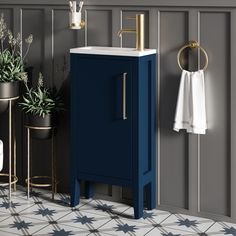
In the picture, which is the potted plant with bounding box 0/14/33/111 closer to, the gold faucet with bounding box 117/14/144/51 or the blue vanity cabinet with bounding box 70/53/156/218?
the blue vanity cabinet with bounding box 70/53/156/218

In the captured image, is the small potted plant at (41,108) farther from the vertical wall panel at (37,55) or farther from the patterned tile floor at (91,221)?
the patterned tile floor at (91,221)

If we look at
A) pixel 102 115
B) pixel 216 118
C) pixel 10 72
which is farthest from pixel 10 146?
pixel 216 118

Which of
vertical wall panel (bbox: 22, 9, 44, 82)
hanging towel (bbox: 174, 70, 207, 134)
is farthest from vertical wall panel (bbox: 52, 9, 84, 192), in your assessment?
hanging towel (bbox: 174, 70, 207, 134)

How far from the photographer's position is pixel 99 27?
4.32 metres

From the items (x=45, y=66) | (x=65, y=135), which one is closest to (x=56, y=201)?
(x=65, y=135)

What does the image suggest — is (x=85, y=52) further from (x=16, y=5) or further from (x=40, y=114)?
(x=16, y=5)

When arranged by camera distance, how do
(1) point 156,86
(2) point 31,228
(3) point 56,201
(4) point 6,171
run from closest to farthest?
(2) point 31,228, (1) point 156,86, (3) point 56,201, (4) point 6,171

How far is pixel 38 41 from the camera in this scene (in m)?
4.59

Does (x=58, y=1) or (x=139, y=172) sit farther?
(x=58, y=1)

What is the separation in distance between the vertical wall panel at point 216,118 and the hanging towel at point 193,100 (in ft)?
0.17

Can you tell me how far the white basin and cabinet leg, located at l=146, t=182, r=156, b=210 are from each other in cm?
85

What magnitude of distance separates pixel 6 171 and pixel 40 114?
747mm

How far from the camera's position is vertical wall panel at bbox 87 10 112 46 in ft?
14.1

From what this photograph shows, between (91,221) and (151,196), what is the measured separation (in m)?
0.44
